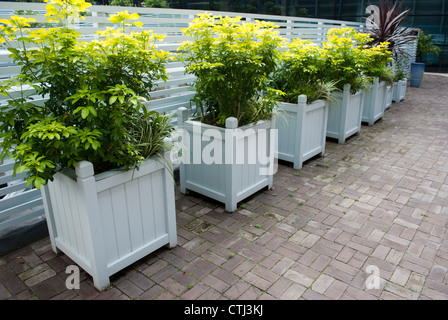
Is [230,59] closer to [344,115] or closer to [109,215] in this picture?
[109,215]

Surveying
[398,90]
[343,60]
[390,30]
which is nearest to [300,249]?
[343,60]

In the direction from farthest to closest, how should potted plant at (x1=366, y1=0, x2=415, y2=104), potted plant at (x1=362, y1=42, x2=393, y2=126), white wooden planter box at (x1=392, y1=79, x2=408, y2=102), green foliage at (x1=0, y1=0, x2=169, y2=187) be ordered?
white wooden planter box at (x1=392, y1=79, x2=408, y2=102), potted plant at (x1=366, y1=0, x2=415, y2=104), potted plant at (x1=362, y1=42, x2=393, y2=126), green foliage at (x1=0, y1=0, x2=169, y2=187)

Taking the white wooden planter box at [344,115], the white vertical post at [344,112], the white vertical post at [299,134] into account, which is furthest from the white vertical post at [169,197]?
the white vertical post at [344,112]

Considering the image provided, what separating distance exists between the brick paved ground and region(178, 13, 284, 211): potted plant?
24cm

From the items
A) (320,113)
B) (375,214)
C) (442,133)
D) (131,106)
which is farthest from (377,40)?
(131,106)

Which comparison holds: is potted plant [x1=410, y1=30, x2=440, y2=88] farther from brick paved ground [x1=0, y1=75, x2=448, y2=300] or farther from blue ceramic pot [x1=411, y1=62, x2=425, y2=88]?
brick paved ground [x1=0, y1=75, x2=448, y2=300]

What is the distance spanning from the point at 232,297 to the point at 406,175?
10.1 feet

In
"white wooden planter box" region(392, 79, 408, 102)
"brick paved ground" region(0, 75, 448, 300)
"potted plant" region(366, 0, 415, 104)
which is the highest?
"potted plant" region(366, 0, 415, 104)

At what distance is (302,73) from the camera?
14.3 feet

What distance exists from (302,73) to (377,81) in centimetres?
253

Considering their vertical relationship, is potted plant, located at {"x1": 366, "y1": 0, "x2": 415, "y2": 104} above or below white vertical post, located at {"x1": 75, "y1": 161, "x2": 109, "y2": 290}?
above

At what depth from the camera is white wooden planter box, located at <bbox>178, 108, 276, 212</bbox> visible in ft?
10.8

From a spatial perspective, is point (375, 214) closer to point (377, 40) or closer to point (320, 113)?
point (320, 113)

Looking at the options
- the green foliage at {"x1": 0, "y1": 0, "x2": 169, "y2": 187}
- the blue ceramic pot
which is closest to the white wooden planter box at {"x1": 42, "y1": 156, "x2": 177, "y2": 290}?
the green foliage at {"x1": 0, "y1": 0, "x2": 169, "y2": 187}
